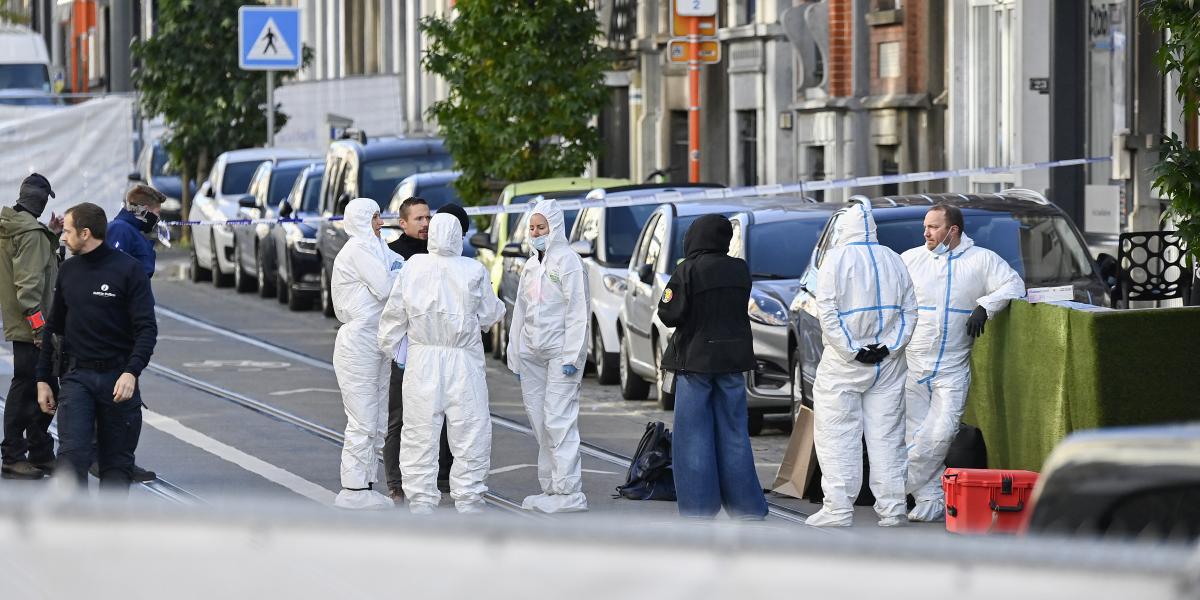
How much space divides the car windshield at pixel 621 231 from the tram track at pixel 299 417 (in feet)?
8.32

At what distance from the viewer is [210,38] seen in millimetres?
40031

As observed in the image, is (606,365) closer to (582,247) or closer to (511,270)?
(582,247)

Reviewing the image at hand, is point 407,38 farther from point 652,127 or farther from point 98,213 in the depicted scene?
point 98,213

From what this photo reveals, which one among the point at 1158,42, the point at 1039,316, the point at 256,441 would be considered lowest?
the point at 256,441

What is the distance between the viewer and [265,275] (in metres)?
28.1

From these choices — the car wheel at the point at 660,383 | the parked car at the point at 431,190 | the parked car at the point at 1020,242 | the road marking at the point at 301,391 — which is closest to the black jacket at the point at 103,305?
the parked car at the point at 1020,242

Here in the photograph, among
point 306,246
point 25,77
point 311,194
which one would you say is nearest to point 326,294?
point 306,246

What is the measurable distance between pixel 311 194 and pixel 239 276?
2399 millimetres

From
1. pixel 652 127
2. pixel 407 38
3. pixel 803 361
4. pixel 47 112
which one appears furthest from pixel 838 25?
pixel 407 38

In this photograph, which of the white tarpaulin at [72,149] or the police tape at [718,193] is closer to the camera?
the police tape at [718,193]

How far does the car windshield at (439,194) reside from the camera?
24188mm

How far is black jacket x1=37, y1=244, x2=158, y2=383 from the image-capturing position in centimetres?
1052

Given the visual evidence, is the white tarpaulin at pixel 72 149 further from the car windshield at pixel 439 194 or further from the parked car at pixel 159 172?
the parked car at pixel 159 172

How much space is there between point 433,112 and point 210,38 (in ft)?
47.2
